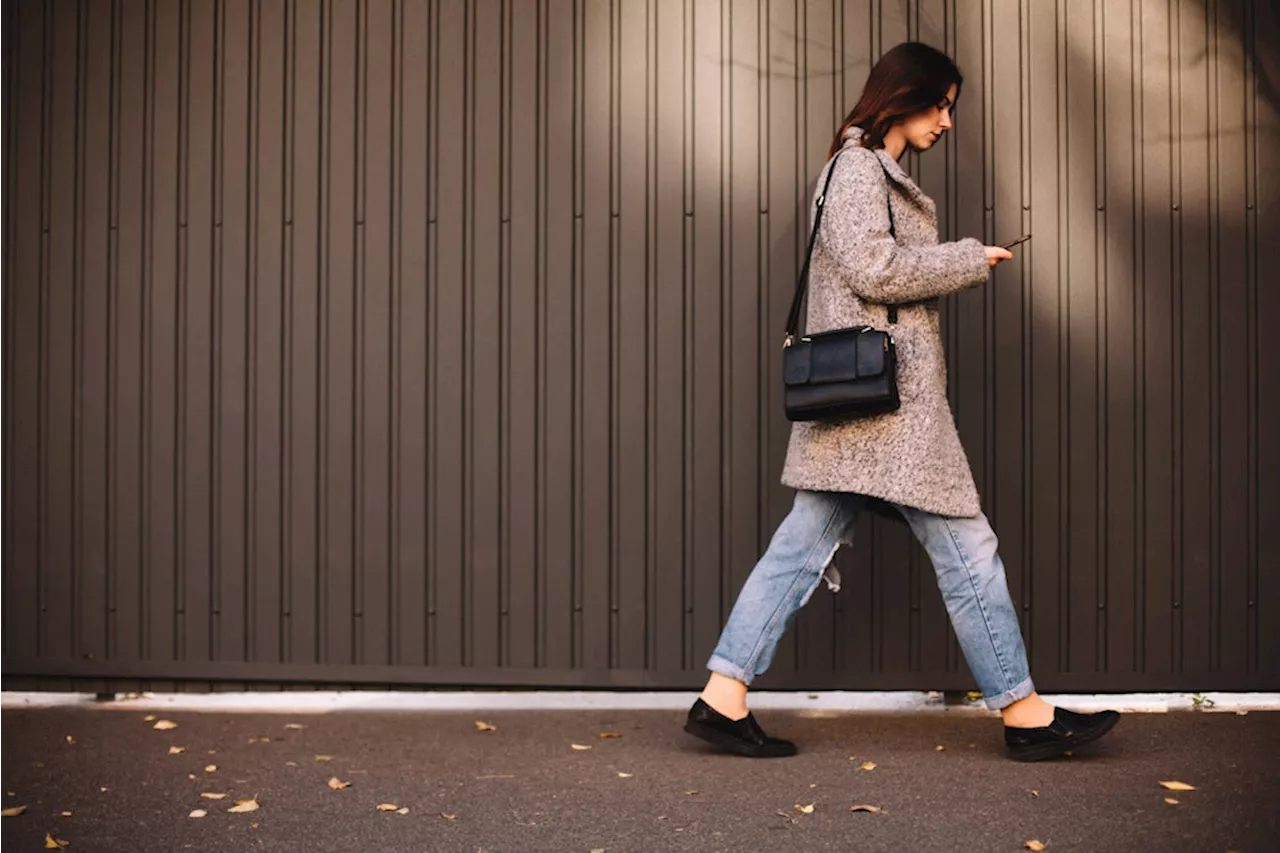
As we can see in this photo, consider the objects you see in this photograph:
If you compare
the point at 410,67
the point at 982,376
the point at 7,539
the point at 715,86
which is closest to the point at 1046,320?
the point at 982,376

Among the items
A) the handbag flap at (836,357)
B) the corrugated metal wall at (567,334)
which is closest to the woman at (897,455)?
the handbag flap at (836,357)

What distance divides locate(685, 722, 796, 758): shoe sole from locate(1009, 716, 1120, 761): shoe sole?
674 mm

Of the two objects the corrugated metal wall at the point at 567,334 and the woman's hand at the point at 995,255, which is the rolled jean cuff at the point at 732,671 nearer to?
the corrugated metal wall at the point at 567,334

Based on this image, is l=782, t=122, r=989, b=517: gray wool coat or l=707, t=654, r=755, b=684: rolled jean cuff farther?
l=707, t=654, r=755, b=684: rolled jean cuff

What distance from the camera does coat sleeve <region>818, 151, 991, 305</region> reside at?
4027mm

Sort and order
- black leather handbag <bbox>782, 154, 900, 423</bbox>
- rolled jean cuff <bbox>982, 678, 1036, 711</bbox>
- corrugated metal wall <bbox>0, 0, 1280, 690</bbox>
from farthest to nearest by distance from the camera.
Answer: corrugated metal wall <bbox>0, 0, 1280, 690</bbox> → rolled jean cuff <bbox>982, 678, 1036, 711</bbox> → black leather handbag <bbox>782, 154, 900, 423</bbox>

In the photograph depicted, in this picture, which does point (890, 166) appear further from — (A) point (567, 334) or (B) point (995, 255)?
(A) point (567, 334)

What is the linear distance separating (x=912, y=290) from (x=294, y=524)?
230cm

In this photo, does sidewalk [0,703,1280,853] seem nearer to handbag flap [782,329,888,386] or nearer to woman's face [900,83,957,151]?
handbag flap [782,329,888,386]

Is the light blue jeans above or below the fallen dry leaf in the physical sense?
above

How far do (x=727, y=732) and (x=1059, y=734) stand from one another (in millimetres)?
920

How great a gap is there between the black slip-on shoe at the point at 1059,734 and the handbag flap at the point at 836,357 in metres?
1.10

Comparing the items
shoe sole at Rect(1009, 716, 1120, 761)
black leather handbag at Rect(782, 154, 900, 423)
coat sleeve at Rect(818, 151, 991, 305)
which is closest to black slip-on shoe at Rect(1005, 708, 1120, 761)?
shoe sole at Rect(1009, 716, 1120, 761)

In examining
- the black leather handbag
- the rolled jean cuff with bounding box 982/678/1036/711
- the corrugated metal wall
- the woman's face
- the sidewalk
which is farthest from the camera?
the corrugated metal wall
